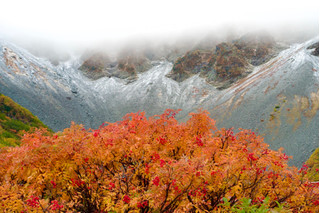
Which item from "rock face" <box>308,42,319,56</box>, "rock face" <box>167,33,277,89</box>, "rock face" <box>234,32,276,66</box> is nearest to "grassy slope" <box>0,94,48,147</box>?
"rock face" <box>167,33,277,89</box>

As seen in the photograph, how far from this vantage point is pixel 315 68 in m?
66.9

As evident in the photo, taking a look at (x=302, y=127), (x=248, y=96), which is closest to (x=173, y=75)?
(x=248, y=96)

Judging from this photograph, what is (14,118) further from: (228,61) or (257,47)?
(257,47)

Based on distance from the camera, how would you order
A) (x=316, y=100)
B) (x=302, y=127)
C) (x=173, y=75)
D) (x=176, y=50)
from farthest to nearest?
(x=176, y=50) < (x=173, y=75) < (x=316, y=100) < (x=302, y=127)

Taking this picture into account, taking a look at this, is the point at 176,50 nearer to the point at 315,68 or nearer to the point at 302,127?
the point at 315,68

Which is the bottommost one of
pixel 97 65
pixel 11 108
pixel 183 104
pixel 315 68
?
pixel 183 104

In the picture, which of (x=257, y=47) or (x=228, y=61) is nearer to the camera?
(x=228, y=61)

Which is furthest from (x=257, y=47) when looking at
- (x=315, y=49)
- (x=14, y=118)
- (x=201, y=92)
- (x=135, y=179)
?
(x=135, y=179)

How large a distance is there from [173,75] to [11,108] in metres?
88.9

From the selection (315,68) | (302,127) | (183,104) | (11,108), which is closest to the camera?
(302,127)

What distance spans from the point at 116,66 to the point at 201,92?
255 ft

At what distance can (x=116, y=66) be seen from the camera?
144 m

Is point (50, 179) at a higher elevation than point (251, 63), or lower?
higher

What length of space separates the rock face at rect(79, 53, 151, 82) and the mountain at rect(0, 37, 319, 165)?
0.82 m
